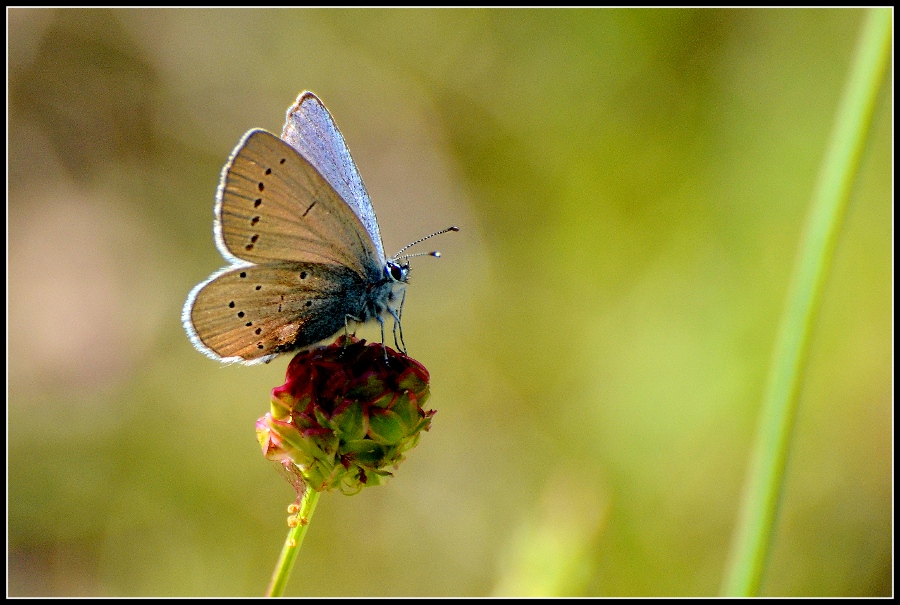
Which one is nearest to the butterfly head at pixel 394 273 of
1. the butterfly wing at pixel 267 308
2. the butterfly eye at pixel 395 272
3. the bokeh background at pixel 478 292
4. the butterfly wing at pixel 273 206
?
the butterfly eye at pixel 395 272

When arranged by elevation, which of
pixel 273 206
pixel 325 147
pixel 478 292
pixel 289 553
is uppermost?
pixel 325 147

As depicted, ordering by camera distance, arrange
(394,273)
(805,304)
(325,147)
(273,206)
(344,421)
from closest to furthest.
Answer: (805,304) < (344,421) < (273,206) < (325,147) < (394,273)

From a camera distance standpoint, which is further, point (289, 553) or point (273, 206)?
point (273, 206)

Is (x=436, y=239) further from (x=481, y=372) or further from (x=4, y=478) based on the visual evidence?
(x=4, y=478)

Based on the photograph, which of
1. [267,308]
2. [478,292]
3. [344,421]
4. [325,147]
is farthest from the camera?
[478,292]

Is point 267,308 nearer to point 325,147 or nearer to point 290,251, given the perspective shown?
point 290,251

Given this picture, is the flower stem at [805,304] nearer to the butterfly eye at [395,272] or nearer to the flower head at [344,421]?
the flower head at [344,421]

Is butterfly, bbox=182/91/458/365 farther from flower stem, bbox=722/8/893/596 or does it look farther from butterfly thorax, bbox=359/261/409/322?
flower stem, bbox=722/8/893/596

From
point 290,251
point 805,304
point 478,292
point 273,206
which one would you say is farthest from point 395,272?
point 478,292
